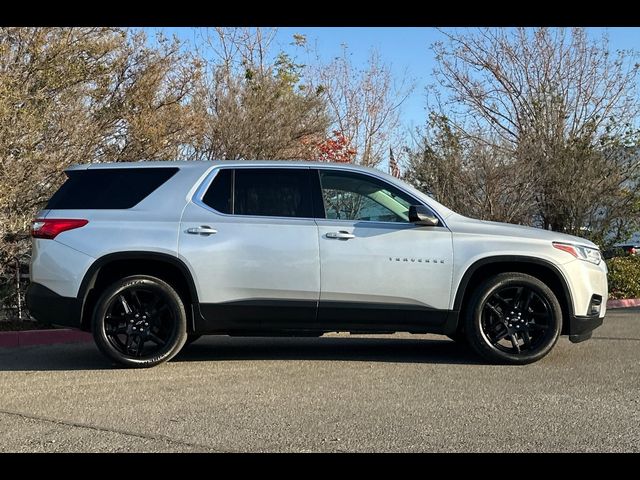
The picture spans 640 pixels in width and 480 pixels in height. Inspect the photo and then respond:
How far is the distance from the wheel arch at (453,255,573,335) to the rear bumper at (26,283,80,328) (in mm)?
3485

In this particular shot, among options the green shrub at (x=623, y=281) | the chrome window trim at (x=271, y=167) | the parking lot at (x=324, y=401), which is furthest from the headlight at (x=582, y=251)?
the green shrub at (x=623, y=281)

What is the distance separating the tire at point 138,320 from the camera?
627cm

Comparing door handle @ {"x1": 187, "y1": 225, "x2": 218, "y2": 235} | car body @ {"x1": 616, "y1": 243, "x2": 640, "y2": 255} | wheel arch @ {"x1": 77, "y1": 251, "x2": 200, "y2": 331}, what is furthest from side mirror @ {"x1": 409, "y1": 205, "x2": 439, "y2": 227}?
car body @ {"x1": 616, "y1": 243, "x2": 640, "y2": 255}

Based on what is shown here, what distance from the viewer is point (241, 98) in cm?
1298

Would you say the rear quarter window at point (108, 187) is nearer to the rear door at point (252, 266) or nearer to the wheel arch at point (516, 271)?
the rear door at point (252, 266)

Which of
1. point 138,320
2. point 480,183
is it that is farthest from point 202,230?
point 480,183

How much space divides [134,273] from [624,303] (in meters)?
10.3

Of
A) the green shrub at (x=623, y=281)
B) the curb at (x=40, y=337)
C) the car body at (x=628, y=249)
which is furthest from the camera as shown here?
the car body at (x=628, y=249)

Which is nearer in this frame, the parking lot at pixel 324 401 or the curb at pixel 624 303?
the parking lot at pixel 324 401

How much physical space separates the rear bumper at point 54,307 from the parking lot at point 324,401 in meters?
0.50

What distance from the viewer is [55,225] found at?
6.34m

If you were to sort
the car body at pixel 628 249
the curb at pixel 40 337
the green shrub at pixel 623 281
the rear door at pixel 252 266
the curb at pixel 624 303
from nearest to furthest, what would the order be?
the rear door at pixel 252 266 → the curb at pixel 40 337 → the curb at pixel 624 303 → the green shrub at pixel 623 281 → the car body at pixel 628 249
